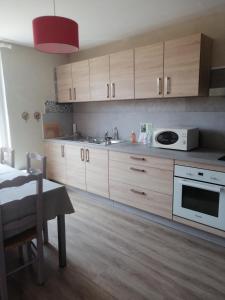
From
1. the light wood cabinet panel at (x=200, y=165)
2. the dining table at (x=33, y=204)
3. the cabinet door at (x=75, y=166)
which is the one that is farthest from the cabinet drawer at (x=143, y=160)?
the dining table at (x=33, y=204)

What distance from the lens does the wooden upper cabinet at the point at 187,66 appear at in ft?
7.72

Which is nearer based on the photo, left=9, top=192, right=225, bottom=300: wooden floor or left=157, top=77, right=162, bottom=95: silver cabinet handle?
left=9, top=192, right=225, bottom=300: wooden floor

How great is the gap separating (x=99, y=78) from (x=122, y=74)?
1.40 ft

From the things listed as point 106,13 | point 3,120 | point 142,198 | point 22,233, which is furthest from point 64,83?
point 22,233

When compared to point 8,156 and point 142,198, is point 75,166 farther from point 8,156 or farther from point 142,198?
point 142,198

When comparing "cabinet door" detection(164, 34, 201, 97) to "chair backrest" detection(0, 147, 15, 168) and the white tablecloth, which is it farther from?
"chair backrest" detection(0, 147, 15, 168)

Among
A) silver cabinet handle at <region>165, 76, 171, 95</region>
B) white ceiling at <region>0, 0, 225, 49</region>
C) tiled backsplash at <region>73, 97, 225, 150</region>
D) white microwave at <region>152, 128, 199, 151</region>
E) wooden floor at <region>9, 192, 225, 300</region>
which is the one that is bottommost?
Answer: wooden floor at <region>9, 192, 225, 300</region>

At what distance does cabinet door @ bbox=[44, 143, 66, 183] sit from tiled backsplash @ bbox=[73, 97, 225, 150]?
0.64m

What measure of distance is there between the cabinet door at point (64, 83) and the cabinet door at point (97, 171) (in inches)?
45.1

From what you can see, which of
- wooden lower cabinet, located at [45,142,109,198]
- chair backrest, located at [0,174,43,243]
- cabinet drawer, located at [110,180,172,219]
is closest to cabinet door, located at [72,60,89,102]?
wooden lower cabinet, located at [45,142,109,198]

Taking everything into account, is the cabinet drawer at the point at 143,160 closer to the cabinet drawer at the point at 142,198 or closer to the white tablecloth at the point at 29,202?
the cabinet drawer at the point at 142,198

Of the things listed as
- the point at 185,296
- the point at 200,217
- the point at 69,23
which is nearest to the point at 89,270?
the point at 185,296

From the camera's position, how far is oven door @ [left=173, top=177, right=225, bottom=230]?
6.96ft

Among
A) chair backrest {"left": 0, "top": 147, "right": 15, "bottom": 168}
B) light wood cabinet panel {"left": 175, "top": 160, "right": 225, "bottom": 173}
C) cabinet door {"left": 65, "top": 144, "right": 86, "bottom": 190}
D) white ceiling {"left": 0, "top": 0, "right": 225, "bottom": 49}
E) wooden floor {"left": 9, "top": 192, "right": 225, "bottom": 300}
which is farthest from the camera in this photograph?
cabinet door {"left": 65, "top": 144, "right": 86, "bottom": 190}
